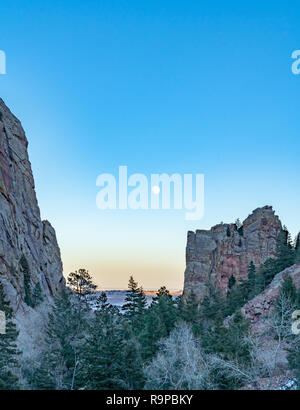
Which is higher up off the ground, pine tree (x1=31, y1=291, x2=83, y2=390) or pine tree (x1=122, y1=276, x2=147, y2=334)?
pine tree (x1=122, y1=276, x2=147, y2=334)

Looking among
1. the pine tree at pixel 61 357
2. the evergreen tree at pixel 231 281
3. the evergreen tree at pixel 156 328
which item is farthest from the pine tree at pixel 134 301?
the evergreen tree at pixel 231 281

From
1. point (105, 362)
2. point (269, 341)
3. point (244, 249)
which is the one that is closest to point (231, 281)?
point (244, 249)

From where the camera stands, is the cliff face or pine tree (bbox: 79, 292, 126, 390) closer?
pine tree (bbox: 79, 292, 126, 390)

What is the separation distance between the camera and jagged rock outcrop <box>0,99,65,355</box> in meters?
40.9

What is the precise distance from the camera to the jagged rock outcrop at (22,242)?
1612 inches

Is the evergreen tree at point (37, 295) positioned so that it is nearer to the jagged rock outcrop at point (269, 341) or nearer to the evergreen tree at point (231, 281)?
the jagged rock outcrop at point (269, 341)

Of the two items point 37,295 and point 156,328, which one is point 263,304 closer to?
point 156,328

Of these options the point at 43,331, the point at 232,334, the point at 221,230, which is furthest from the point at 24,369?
the point at 221,230

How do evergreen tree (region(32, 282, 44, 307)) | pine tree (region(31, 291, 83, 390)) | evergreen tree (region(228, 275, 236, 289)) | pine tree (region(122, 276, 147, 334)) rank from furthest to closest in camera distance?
evergreen tree (region(228, 275, 236, 289)) → pine tree (region(122, 276, 147, 334)) → evergreen tree (region(32, 282, 44, 307)) → pine tree (region(31, 291, 83, 390))

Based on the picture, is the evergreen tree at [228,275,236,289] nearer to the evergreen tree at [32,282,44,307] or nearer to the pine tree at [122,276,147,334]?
the pine tree at [122,276,147,334]

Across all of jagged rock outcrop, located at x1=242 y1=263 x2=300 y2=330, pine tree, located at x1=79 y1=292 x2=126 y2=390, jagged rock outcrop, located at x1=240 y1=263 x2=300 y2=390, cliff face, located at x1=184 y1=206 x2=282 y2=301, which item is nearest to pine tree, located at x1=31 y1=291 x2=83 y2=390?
pine tree, located at x1=79 y1=292 x2=126 y2=390

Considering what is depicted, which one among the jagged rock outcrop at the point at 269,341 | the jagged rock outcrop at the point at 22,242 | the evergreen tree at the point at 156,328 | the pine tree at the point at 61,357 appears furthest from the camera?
the jagged rock outcrop at the point at 22,242

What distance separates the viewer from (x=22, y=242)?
166 ft

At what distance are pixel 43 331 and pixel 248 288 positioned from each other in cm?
3433
